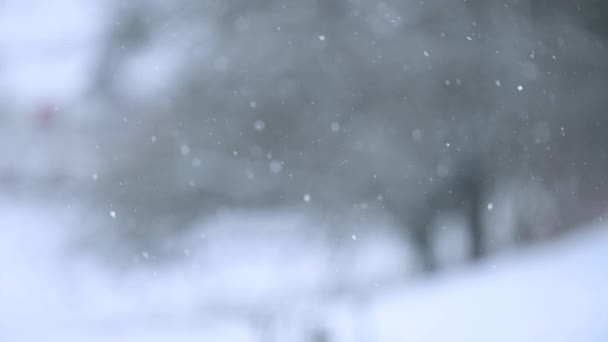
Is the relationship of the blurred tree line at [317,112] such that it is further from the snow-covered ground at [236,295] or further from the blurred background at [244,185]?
the snow-covered ground at [236,295]

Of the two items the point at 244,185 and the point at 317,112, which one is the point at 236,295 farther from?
the point at 317,112

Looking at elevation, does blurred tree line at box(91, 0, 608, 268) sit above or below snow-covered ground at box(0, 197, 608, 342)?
above

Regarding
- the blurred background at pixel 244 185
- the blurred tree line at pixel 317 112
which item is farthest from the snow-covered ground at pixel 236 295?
the blurred tree line at pixel 317 112

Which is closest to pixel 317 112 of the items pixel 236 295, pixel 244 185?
pixel 244 185

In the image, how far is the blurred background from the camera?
255cm

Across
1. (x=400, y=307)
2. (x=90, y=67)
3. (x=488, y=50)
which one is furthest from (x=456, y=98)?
(x=90, y=67)

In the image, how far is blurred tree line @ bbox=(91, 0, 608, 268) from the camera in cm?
259

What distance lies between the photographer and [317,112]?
106 inches

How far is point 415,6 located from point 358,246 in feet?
3.52

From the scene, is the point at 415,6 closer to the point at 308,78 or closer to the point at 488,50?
the point at 488,50

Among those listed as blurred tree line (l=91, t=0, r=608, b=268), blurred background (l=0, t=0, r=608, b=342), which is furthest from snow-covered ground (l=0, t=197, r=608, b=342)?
blurred tree line (l=91, t=0, r=608, b=268)

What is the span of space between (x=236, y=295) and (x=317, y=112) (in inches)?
31.7

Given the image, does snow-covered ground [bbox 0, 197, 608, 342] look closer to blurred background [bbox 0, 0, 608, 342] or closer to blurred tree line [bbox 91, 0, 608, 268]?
blurred background [bbox 0, 0, 608, 342]

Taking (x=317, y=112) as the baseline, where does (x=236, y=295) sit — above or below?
below
